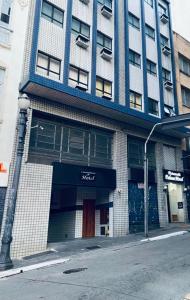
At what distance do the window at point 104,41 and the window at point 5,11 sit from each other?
6643 mm

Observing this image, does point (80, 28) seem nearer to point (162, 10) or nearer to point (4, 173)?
point (4, 173)

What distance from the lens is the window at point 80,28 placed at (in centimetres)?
1770

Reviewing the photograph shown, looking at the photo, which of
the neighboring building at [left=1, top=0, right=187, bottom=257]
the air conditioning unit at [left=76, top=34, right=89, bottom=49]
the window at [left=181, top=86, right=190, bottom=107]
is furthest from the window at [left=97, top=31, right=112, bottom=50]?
the window at [left=181, top=86, right=190, bottom=107]

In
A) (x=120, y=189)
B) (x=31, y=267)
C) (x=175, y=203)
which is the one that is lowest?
(x=31, y=267)

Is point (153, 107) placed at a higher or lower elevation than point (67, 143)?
higher

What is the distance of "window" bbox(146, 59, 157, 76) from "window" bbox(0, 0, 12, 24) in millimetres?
12459

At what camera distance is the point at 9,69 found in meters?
14.3

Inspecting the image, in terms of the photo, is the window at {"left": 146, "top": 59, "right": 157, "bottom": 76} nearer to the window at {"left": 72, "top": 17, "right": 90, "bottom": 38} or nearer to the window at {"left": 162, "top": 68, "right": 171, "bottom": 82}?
the window at {"left": 162, "top": 68, "right": 171, "bottom": 82}

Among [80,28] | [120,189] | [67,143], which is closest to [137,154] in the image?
[120,189]

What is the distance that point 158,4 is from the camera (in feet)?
86.6

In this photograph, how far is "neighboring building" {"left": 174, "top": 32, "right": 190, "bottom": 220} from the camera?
78.8ft

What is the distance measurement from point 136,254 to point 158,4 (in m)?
25.3

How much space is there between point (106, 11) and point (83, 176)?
1316cm

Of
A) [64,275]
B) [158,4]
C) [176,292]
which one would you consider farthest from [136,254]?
[158,4]
